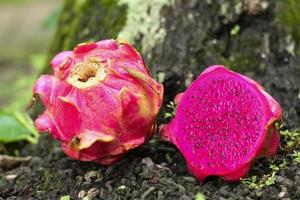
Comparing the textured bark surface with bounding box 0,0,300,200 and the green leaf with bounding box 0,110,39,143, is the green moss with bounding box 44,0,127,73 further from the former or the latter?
the green leaf with bounding box 0,110,39,143

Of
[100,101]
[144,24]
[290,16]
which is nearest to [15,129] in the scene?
[144,24]

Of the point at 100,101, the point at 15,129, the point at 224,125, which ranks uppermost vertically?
the point at 100,101

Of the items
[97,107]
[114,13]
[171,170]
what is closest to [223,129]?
[171,170]

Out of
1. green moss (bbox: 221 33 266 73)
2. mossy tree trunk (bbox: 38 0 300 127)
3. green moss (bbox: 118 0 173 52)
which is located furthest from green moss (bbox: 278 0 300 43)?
green moss (bbox: 118 0 173 52)

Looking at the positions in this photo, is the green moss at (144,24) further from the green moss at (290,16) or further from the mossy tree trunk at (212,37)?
the green moss at (290,16)

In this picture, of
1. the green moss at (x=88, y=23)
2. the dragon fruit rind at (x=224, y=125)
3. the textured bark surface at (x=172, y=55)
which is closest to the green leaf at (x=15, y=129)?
the textured bark surface at (x=172, y=55)

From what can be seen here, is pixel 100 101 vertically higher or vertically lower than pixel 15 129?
higher

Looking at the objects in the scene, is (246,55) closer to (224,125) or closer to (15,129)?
(224,125)
